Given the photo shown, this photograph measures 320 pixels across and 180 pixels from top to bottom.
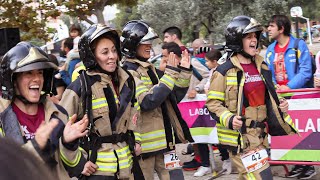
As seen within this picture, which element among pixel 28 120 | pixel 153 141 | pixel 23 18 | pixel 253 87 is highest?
pixel 23 18

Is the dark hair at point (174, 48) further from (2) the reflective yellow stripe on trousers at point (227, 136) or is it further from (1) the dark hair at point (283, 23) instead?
(1) the dark hair at point (283, 23)

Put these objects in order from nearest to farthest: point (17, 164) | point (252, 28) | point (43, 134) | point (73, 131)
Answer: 1. point (17, 164)
2. point (43, 134)
3. point (73, 131)
4. point (252, 28)

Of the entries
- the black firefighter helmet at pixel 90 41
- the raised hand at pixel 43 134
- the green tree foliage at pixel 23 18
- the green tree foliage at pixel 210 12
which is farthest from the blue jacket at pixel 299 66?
the green tree foliage at pixel 210 12

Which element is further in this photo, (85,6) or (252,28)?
(85,6)

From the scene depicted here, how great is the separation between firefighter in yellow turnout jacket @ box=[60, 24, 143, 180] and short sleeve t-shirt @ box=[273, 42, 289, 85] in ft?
9.60

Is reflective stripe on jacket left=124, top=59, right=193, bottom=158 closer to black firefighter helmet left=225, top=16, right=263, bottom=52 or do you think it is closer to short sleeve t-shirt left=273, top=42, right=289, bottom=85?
black firefighter helmet left=225, top=16, right=263, bottom=52

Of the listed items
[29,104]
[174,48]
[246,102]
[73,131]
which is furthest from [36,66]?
[174,48]

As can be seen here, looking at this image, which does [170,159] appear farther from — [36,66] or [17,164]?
[17,164]

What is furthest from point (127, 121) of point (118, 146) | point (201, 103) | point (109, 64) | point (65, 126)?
point (201, 103)

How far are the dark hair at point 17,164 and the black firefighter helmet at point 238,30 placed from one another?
166 inches

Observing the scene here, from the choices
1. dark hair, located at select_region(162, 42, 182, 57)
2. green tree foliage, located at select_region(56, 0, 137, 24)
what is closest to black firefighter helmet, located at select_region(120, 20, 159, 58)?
dark hair, located at select_region(162, 42, 182, 57)

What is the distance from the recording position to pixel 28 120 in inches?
133

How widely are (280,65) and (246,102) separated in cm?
201

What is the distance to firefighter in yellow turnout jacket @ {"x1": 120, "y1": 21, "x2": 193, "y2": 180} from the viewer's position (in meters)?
4.86
